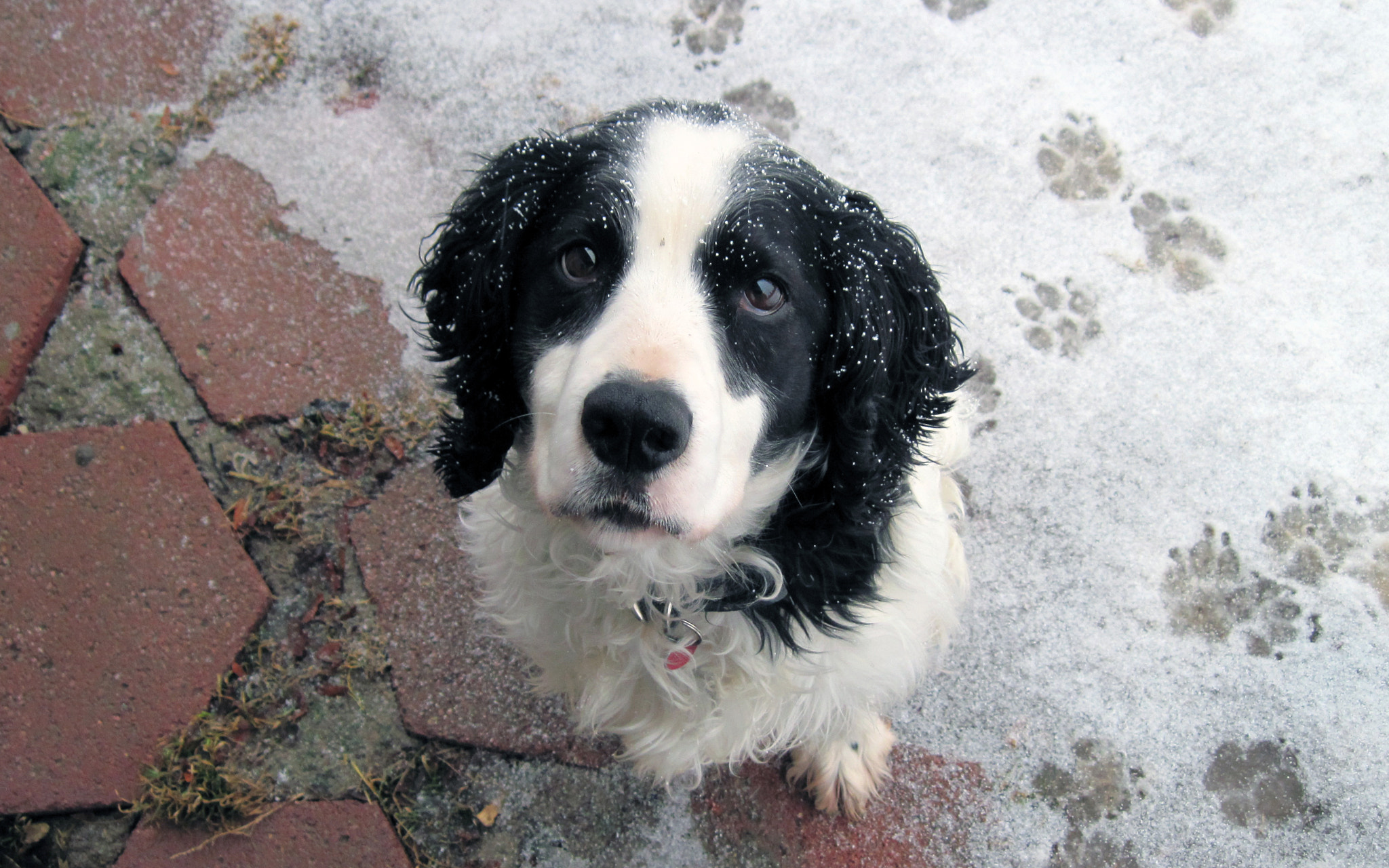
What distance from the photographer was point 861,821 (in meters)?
2.29

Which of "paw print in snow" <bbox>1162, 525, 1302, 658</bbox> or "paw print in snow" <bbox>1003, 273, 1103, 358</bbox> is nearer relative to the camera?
"paw print in snow" <bbox>1162, 525, 1302, 658</bbox>

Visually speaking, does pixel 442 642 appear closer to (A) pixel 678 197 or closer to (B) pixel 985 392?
(A) pixel 678 197

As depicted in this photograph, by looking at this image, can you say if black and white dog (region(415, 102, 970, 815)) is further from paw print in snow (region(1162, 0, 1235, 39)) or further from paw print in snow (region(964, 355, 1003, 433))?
paw print in snow (region(1162, 0, 1235, 39))

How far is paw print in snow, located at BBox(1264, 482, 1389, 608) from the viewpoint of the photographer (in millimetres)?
2449

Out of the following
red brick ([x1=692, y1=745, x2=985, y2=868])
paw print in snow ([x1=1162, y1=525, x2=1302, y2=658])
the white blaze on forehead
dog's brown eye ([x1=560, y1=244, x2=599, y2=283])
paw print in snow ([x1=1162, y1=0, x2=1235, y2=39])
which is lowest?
red brick ([x1=692, y1=745, x2=985, y2=868])

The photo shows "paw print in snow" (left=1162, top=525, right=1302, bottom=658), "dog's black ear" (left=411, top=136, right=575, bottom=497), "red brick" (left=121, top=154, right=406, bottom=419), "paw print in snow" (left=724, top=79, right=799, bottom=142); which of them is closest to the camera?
"dog's black ear" (left=411, top=136, right=575, bottom=497)

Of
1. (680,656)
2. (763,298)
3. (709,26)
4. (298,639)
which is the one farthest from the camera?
(709,26)

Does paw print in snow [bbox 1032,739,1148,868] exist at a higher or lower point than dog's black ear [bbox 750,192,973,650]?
lower

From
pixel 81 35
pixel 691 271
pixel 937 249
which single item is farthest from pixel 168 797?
pixel 937 249

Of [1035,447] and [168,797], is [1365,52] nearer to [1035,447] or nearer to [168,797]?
[1035,447]

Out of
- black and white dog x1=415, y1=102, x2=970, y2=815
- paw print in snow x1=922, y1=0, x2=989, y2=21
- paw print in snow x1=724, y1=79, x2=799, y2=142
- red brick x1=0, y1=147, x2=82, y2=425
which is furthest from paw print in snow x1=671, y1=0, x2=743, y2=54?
red brick x1=0, y1=147, x2=82, y2=425

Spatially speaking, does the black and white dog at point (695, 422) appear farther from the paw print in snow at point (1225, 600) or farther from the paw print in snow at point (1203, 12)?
the paw print in snow at point (1203, 12)

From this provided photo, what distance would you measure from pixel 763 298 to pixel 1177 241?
204cm

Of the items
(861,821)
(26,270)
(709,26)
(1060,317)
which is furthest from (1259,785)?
(26,270)
